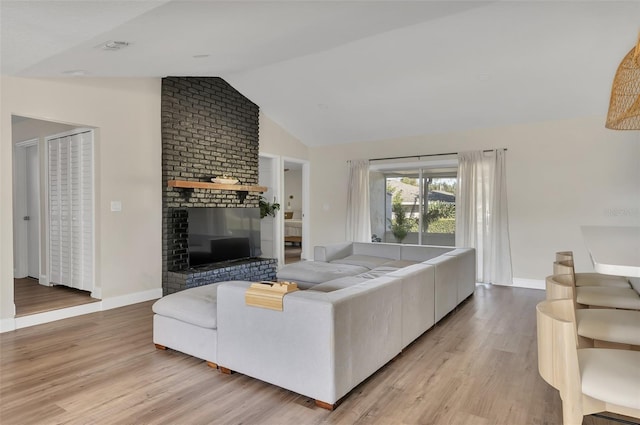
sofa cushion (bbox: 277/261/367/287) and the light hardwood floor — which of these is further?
sofa cushion (bbox: 277/261/367/287)

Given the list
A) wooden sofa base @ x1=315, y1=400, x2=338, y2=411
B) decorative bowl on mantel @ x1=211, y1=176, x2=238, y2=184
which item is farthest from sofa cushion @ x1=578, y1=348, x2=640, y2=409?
decorative bowl on mantel @ x1=211, y1=176, x2=238, y2=184

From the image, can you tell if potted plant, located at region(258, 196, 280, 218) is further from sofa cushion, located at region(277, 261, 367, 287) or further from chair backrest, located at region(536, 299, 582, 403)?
chair backrest, located at region(536, 299, 582, 403)

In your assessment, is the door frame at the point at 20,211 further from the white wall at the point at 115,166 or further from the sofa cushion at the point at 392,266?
the sofa cushion at the point at 392,266

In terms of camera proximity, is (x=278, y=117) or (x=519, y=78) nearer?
(x=519, y=78)

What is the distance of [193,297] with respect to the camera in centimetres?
303

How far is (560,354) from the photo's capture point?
1.29 m

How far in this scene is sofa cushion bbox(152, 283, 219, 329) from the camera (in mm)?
2779

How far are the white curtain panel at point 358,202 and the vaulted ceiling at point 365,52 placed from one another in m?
0.81

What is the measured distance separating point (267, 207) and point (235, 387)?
4.86 metres

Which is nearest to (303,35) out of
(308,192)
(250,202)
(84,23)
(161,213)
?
(84,23)

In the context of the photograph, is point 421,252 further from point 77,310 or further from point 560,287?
point 77,310

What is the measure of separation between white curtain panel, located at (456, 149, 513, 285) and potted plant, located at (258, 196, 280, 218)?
3273mm

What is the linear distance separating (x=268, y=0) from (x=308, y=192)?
5.72 meters

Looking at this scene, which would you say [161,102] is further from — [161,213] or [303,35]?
[303,35]
